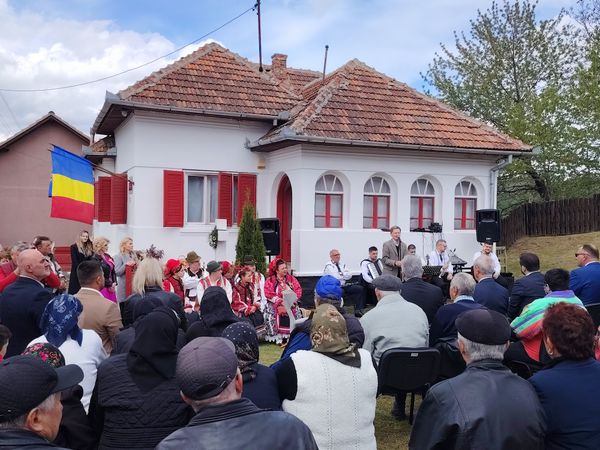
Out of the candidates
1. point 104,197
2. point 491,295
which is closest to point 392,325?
point 491,295

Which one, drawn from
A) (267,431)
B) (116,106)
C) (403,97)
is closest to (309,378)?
(267,431)

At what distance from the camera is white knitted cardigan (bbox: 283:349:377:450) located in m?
3.01

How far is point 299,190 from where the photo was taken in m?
12.8

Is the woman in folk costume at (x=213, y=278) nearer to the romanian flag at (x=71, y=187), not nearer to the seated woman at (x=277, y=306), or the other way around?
the seated woman at (x=277, y=306)

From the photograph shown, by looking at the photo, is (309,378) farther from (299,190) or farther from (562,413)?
(299,190)

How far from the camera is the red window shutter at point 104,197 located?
15.4 metres

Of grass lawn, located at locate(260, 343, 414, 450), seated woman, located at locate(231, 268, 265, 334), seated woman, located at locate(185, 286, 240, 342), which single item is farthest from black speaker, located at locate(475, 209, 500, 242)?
seated woman, located at locate(185, 286, 240, 342)

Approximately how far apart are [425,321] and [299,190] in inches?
315

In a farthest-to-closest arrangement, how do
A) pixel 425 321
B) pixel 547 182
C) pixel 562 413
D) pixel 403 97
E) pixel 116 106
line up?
pixel 547 182, pixel 403 97, pixel 116 106, pixel 425 321, pixel 562 413

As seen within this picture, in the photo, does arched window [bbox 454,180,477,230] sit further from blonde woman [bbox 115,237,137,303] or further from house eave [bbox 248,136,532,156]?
blonde woman [bbox 115,237,137,303]

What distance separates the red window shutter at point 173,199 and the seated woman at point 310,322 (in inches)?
332

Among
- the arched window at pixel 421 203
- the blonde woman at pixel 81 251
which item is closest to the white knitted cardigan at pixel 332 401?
the blonde woman at pixel 81 251

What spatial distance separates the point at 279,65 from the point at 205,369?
16.3 meters

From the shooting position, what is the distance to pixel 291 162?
Result: 515 inches
